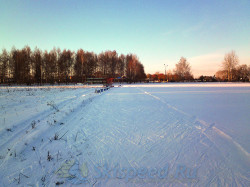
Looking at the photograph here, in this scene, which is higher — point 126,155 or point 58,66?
point 58,66

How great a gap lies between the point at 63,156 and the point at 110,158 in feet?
2.91

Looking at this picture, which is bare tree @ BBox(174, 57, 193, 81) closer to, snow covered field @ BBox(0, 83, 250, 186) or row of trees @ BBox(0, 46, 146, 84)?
row of trees @ BBox(0, 46, 146, 84)

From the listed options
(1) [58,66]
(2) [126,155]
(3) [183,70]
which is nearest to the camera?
(2) [126,155]

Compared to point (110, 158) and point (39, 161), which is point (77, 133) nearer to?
point (39, 161)

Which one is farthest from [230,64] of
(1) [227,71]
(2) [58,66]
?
(2) [58,66]

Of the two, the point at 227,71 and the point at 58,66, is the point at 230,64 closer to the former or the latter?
the point at 227,71

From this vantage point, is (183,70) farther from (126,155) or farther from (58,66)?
(126,155)

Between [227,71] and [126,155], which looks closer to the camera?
[126,155]

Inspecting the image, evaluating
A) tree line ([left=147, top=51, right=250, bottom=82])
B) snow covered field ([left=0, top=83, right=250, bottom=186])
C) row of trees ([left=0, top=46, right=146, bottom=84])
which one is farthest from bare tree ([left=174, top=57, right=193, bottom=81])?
snow covered field ([left=0, top=83, right=250, bottom=186])

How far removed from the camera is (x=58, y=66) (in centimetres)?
4300

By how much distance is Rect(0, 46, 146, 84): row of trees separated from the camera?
39656 mm

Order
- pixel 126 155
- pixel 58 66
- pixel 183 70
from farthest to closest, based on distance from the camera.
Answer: pixel 183 70 < pixel 58 66 < pixel 126 155

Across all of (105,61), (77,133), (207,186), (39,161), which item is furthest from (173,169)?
(105,61)

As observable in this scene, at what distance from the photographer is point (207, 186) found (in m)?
1.78
